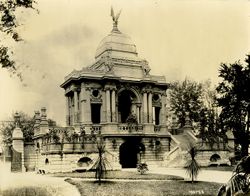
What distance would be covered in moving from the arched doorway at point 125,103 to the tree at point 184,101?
5.84m

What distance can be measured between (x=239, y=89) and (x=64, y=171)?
31.0ft

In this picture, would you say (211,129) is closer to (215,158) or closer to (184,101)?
(215,158)

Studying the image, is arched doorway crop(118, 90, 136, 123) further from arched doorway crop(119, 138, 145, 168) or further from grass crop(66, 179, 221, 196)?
grass crop(66, 179, 221, 196)

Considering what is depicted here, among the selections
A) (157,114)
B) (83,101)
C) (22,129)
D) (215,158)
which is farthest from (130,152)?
(22,129)

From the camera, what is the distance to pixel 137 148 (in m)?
26.1

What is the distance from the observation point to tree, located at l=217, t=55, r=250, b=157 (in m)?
19.4

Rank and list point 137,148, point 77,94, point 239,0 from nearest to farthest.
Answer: point 239,0 < point 137,148 < point 77,94

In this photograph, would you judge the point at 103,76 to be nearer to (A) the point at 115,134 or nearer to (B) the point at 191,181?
(A) the point at 115,134

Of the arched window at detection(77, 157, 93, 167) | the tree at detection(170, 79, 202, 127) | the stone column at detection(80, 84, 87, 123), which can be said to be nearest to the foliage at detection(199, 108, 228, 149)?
the tree at detection(170, 79, 202, 127)

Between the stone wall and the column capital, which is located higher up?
the column capital

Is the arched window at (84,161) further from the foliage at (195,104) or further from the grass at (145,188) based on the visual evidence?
the foliage at (195,104)

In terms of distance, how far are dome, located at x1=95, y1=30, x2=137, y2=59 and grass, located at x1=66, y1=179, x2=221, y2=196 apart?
543 inches

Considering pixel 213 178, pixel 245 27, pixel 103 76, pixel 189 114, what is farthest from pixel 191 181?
pixel 189 114

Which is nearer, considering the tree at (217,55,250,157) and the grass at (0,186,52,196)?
the grass at (0,186,52,196)
